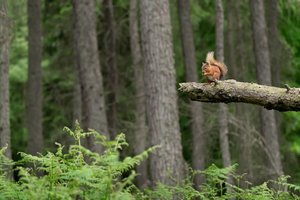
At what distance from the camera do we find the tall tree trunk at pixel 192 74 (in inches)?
846

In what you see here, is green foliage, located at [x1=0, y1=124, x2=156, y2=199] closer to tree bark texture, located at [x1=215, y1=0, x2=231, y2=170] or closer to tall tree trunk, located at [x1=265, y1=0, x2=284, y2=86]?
tree bark texture, located at [x1=215, y1=0, x2=231, y2=170]

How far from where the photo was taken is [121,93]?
993 inches

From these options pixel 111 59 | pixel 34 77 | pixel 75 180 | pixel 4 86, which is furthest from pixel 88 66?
pixel 75 180

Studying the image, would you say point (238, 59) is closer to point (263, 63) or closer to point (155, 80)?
point (263, 63)

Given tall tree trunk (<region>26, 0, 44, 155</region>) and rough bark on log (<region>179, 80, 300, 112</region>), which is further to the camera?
tall tree trunk (<region>26, 0, 44, 155</region>)

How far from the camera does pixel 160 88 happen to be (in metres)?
12.2

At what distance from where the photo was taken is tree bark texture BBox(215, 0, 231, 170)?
18109mm

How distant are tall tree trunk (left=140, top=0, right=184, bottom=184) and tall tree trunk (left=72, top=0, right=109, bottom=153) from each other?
17.3 ft

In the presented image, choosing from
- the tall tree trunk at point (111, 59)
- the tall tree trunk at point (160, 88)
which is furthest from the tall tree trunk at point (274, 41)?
the tall tree trunk at point (160, 88)

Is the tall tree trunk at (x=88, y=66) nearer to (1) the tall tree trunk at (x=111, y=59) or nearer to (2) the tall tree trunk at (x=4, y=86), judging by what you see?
(2) the tall tree trunk at (x=4, y=86)

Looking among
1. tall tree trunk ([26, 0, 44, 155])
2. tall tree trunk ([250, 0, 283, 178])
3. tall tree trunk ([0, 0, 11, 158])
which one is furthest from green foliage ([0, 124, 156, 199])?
tall tree trunk ([26, 0, 44, 155])

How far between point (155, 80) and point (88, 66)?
556 cm

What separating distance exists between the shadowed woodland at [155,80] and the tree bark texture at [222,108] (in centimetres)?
3

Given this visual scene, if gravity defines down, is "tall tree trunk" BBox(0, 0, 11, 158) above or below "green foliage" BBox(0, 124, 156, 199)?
above
